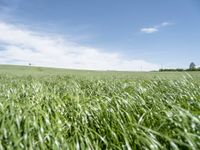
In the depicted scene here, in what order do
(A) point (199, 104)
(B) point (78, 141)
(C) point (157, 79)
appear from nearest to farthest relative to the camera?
1. (B) point (78, 141)
2. (A) point (199, 104)
3. (C) point (157, 79)

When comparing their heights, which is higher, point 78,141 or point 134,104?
point 134,104

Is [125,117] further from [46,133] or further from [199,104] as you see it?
[46,133]

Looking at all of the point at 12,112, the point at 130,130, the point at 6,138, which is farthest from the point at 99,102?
the point at 6,138

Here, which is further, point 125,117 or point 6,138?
point 125,117

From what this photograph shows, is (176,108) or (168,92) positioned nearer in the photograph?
(176,108)

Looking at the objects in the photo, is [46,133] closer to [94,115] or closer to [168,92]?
[94,115]

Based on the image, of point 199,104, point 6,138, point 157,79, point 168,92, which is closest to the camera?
point 6,138

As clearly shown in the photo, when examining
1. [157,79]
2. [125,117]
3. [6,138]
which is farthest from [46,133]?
[157,79]

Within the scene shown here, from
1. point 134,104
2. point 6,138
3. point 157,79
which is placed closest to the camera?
point 6,138

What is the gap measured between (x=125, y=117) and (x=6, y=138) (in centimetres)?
222

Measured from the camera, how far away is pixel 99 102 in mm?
5758

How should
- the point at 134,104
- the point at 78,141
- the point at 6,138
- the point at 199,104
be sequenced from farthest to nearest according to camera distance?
1. the point at 134,104
2. the point at 199,104
3. the point at 78,141
4. the point at 6,138

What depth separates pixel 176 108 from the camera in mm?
4160

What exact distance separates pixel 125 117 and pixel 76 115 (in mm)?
908
